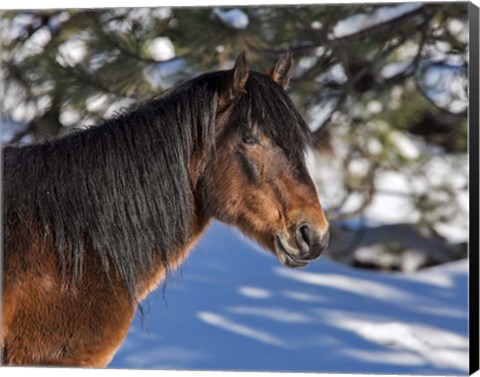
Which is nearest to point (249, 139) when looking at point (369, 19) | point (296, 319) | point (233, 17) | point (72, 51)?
point (233, 17)

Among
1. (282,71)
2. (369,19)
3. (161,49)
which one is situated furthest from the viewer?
(161,49)

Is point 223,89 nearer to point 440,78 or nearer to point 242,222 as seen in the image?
point 242,222

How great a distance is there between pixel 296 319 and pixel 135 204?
80.7 inches

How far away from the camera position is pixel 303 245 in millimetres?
2111

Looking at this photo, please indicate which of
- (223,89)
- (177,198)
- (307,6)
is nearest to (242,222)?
(177,198)

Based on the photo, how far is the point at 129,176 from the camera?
2.11 metres

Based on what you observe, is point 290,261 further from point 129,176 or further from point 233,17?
point 233,17

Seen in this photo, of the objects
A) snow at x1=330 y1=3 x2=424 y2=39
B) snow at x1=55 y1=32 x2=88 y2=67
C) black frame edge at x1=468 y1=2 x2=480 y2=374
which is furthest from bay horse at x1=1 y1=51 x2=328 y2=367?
snow at x1=55 y1=32 x2=88 y2=67

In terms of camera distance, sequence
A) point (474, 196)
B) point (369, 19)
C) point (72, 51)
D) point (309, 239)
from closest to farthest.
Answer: point (309, 239)
point (474, 196)
point (369, 19)
point (72, 51)

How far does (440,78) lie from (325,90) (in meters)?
0.50

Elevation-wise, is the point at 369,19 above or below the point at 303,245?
below

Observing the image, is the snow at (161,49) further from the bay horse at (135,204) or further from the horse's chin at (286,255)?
the horse's chin at (286,255)

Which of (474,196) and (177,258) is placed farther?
(474,196)

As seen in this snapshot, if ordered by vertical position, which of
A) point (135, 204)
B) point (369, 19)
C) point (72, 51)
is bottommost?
point (72, 51)
